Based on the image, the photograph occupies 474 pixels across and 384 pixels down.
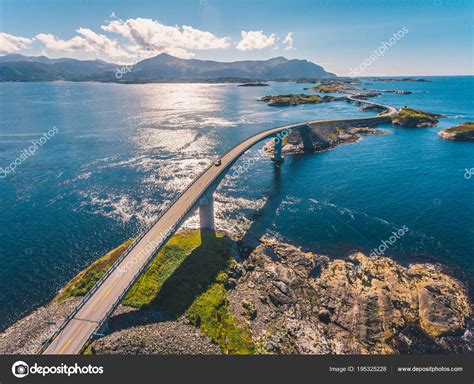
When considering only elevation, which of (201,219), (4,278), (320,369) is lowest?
(4,278)

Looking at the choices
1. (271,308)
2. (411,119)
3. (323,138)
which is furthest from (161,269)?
(411,119)

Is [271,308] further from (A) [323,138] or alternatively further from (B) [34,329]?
(A) [323,138]

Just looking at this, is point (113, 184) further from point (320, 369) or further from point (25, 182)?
point (320, 369)

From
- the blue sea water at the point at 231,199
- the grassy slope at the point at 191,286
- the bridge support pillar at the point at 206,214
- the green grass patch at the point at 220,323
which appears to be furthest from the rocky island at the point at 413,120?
the green grass patch at the point at 220,323

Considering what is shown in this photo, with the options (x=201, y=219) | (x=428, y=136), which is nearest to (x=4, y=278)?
(x=201, y=219)

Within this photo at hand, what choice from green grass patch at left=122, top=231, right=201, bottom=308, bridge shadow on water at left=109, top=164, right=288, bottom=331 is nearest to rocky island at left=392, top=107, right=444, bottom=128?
A: bridge shadow on water at left=109, top=164, right=288, bottom=331
